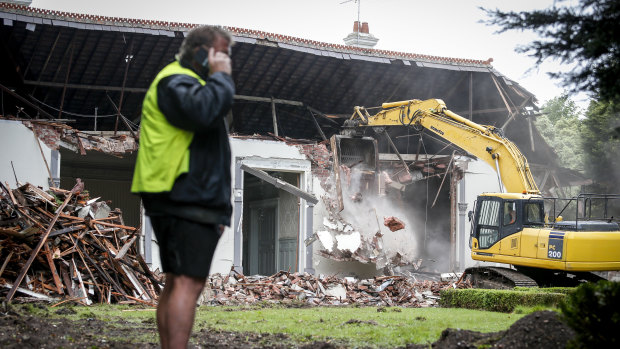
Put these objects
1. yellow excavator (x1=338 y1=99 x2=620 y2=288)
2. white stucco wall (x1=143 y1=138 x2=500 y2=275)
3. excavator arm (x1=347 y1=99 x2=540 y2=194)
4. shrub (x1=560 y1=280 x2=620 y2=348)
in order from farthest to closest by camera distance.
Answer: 1. white stucco wall (x1=143 y1=138 x2=500 y2=275)
2. excavator arm (x1=347 y1=99 x2=540 y2=194)
3. yellow excavator (x1=338 y1=99 x2=620 y2=288)
4. shrub (x1=560 y1=280 x2=620 y2=348)

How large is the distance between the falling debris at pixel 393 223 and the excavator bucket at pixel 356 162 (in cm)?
107

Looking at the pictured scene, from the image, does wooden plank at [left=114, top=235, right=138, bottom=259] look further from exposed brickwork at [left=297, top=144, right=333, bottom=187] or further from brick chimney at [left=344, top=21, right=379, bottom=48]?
brick chimney at [left=344, top=21, right=379, bottom=48]

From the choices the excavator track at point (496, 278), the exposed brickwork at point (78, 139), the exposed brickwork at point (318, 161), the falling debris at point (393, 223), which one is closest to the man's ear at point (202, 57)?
the excavator track at point (496, 278)

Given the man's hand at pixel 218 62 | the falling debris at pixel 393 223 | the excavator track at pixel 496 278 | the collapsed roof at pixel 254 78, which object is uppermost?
the collapsed roof at pixel 254 78

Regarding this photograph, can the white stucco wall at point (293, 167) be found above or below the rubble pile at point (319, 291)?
above

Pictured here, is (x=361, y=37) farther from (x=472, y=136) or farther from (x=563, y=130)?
(x=563, y=130)

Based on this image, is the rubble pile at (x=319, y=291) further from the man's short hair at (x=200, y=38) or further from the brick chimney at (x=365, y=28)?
the brick chimney at (x=365, y=28)

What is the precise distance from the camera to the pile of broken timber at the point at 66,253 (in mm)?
11445

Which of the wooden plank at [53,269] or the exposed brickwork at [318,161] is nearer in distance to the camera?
the wooden plank at [53,269]

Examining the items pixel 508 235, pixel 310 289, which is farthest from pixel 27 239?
pixel 508 235

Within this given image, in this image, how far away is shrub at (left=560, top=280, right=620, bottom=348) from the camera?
386cm

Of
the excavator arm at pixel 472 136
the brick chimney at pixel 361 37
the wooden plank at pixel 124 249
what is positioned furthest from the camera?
the brick chimney at pixel 361 37

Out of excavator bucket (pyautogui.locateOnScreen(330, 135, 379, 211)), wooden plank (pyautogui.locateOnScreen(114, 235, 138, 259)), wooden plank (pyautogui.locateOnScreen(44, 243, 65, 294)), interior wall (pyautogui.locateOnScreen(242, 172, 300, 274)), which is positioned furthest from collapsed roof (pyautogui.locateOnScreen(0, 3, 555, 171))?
wooden plank (pyautogui.locateOnScreen(44, 243, 65, 294))

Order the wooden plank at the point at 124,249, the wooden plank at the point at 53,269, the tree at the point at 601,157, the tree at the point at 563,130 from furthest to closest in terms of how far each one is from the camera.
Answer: the tree at the point at 563,130, the tree at the point at 601,157, the wooden plank at the point at 124,249, the wooden plank at the point at 53,269
